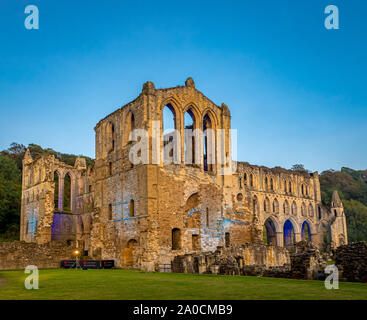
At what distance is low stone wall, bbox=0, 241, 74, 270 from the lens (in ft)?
75.7

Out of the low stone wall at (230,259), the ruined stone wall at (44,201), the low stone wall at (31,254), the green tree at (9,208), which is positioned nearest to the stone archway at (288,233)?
the ruined stone wall at (44,201)

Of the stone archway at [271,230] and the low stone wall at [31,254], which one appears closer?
the low stone wall at [31,254]

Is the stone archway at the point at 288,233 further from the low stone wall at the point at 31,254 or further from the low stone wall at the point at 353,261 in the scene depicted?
the low stone wall at the point at 353,261

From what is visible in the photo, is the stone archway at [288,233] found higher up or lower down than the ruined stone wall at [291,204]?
lower down

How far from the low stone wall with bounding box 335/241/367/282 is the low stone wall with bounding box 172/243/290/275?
3.44 metres

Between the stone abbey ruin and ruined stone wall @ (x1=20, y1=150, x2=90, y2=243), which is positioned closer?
the stone abbey ruin

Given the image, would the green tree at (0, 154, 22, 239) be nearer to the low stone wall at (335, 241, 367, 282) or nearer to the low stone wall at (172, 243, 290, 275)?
the low stone wall at (172, 243, 290, 275)

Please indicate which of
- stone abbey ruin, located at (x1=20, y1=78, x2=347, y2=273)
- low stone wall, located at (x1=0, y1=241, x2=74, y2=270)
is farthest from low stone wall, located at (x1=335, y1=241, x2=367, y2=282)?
low stone wall, located at (x1=0, y1=241, x2=74, y2=270)

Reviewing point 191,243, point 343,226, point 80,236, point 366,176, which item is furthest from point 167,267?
point 366,176

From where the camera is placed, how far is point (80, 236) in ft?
136

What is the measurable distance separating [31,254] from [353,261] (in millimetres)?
A: 18161

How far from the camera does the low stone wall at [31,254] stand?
75.7 ft

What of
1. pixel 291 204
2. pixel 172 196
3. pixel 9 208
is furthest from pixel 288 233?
pixel 9 208

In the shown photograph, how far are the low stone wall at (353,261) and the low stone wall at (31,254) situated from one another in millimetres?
17337
